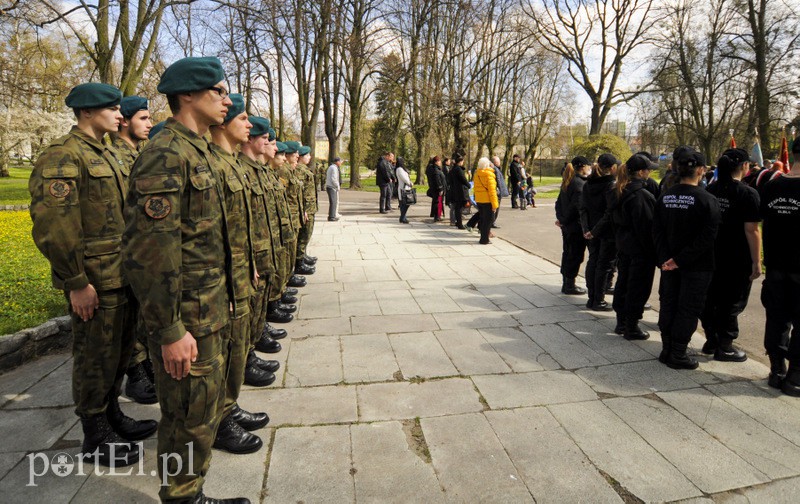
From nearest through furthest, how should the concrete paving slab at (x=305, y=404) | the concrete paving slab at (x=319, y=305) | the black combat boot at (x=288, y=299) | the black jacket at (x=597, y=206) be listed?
the concrete paving slab at (x=305, y=404) < the black jacket at (x=597, y=206) < the concrete paving slab at (x=319, y=305) < the black combat boot at (x=288, y=299)

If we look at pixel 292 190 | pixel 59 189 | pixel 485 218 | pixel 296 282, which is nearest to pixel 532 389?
pixel 59 189

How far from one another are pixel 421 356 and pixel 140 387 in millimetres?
2266

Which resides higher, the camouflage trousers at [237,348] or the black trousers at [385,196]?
the black trousers at [385,196]

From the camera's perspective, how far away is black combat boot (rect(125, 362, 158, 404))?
3461 millimetres

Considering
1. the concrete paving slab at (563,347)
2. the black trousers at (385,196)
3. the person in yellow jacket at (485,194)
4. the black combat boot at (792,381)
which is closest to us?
the black combat boot at (792,381)

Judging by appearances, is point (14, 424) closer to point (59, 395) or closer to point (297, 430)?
point (59, 395)

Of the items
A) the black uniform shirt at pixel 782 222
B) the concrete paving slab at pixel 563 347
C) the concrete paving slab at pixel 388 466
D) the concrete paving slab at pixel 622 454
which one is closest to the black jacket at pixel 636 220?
the black uniform shirt at pixel 782 222

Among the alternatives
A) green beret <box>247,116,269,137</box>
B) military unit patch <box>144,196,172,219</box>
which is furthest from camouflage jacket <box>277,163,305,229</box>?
military unit patch <box>144,196,172,219</box>

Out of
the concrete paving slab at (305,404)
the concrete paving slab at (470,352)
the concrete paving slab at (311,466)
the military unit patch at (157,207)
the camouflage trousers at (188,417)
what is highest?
the military unit patch at (157,207)

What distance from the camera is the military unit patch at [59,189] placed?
8.42ft

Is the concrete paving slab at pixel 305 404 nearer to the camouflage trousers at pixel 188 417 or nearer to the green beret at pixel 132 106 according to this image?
the camouflage trousers at pixel 188 417

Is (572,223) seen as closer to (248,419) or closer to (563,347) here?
(563,347)

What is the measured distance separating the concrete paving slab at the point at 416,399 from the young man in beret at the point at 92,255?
146cm

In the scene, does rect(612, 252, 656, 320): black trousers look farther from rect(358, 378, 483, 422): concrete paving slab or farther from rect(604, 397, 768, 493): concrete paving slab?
rect(358, 378, 483, 422): concrete paving slab
